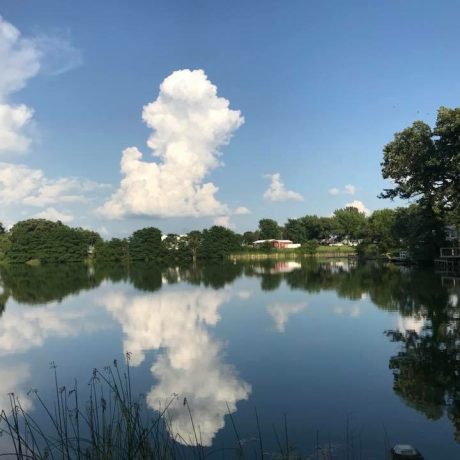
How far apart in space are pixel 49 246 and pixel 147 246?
59.1ft

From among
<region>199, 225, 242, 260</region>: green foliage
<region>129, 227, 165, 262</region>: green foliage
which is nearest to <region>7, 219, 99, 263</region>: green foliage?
<region>129, 227, 165, 262</region>: green foliage

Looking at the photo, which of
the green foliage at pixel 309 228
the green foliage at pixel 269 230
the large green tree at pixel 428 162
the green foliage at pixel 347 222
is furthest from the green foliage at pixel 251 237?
the large green tree at pixel 428 162

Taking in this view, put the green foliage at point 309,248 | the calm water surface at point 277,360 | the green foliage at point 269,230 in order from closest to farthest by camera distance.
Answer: the calm water surface at point 277,360
the green foliage at point 309,248
the green foliage at point 269,230

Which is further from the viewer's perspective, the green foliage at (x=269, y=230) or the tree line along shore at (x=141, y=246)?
the green foliage at (x=269, y=230)

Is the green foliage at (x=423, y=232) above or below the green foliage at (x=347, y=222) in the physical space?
below

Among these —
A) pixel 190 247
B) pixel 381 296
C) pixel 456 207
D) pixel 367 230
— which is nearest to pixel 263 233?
pixel 190 247

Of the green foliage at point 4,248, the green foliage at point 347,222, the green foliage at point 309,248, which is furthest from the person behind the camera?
the green foliage at point 347,222

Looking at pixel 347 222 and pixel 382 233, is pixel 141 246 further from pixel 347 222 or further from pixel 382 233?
pixel 347 222

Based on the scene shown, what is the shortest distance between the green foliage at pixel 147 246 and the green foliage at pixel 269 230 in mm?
39769

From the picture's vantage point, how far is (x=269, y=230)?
124250mm

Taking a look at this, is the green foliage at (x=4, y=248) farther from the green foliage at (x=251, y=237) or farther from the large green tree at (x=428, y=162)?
the large green tree at (x=428, y=162)

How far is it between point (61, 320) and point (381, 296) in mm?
15271

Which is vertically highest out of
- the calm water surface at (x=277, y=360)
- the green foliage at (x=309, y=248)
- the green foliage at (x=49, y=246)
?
the green foliage at (x=49, y=246)

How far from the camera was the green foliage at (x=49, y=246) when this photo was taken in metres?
89.9
